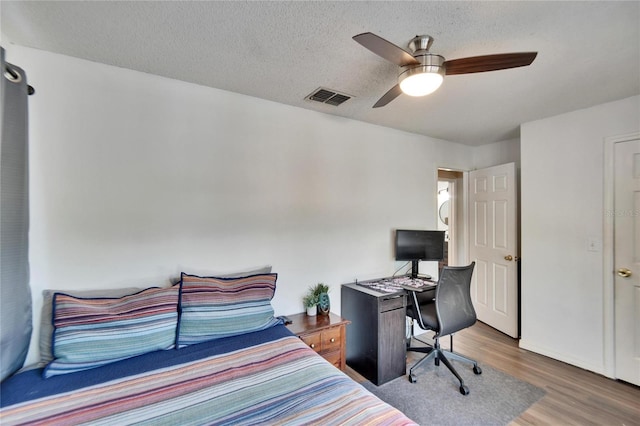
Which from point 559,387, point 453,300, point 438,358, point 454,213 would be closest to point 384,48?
point 453,300

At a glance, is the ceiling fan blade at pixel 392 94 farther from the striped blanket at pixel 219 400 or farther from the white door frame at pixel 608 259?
the white door frame at pixel 608 259

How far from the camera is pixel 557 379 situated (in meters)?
2.42

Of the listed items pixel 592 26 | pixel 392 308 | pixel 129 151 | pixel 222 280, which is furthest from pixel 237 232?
pixel 592 26

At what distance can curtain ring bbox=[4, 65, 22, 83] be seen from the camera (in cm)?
142

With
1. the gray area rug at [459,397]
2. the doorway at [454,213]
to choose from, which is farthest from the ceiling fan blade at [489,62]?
the doorway at [454,213]

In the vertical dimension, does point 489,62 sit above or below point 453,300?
above

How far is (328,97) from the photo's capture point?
2.33 metres

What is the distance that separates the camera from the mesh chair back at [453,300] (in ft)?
7.75

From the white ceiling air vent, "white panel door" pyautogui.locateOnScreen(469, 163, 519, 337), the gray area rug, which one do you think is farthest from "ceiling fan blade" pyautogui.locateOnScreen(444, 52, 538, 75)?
the gray area rug

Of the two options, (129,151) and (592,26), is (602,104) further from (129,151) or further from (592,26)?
(129,151)

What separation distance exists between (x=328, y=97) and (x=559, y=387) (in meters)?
3.16

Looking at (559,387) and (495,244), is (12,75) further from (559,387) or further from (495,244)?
(495,244)

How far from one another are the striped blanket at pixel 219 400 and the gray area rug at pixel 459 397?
112 cm

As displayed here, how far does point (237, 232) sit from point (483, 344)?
2996 millimetres
